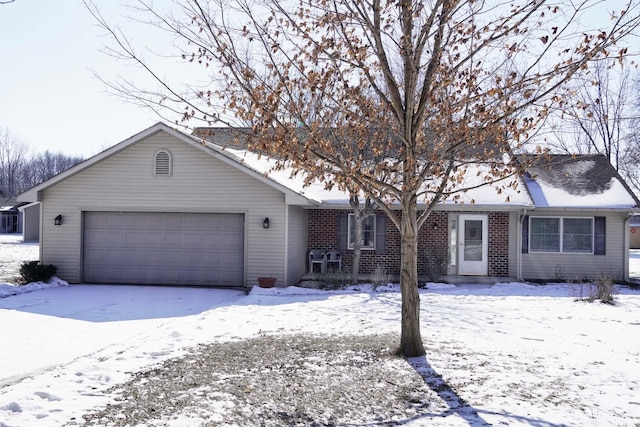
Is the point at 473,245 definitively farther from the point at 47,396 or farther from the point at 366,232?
the point at 47,396

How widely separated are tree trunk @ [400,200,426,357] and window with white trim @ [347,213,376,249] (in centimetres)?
988

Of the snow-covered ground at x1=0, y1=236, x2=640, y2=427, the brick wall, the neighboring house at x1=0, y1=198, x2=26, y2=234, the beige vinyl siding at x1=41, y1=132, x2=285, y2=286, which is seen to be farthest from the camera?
the neighboring house at x1=0, y1=198, x2=26, y2=234

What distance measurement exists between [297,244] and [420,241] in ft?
12.6

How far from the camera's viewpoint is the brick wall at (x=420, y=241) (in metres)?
16.7

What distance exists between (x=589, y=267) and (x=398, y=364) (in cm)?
1245

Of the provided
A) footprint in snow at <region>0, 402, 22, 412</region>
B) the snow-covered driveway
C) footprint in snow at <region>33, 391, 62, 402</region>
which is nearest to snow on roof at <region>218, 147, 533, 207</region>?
the snow-covered driveway

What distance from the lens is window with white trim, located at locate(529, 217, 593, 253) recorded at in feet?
55.6

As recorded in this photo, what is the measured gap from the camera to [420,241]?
55.2ft

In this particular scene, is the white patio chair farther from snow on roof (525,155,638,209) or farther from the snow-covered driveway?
snow on roof (525,155,638,209)

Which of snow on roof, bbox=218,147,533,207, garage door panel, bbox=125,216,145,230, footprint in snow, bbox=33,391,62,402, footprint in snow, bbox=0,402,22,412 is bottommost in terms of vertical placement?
footprint in snow, bbox=33,391,62,402

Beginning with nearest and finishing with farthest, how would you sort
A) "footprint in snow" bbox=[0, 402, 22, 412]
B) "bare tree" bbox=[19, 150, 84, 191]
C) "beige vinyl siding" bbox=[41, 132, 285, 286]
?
"footprint in snow" bbox=[0, 402, 22, 412] → "beige vinyl siding" bbox=[41, 132, 285, 286] → "bare tree" bbox=[19, 150, 84, 191]

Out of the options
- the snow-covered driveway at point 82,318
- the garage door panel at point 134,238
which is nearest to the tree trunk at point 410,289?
the snow-covered driveway at point 82,318

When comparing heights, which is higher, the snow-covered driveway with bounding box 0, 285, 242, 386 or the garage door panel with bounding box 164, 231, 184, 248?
the garage door panel with bounding box 164, 231, 184, 248

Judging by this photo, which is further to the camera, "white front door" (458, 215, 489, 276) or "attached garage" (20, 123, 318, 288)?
"white front door" (458, 215, 489, 276)
